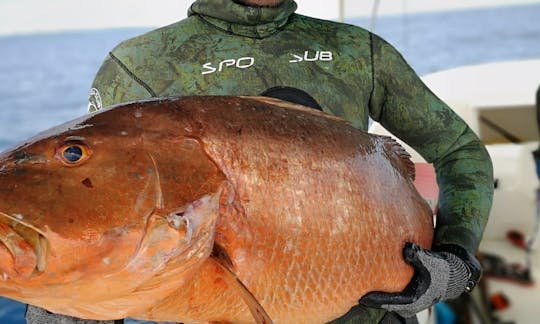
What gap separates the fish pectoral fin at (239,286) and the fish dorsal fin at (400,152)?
58 cm

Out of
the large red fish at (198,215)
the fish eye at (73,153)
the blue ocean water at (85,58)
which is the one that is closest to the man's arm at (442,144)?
the large red fish at (198,215)

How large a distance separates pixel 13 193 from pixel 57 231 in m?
0.08

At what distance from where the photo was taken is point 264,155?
120cm

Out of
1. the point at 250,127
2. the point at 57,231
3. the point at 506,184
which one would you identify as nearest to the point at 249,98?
the point at 250,127

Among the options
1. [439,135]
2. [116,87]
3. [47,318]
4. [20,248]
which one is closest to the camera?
[20,248]

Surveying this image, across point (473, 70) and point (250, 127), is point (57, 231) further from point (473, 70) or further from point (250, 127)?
point (473, 70)

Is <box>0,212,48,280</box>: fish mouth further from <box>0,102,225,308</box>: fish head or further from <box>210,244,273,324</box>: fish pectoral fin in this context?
<box>210,244,273,324</box>: fish pectoral fin

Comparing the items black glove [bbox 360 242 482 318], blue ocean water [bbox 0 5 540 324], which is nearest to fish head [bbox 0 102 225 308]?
black glove [bbox 360 242 482 318]

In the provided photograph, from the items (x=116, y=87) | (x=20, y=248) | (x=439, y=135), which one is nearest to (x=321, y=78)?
(x=439, y=135)

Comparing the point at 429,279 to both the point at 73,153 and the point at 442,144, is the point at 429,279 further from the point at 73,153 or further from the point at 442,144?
the point at 73,153

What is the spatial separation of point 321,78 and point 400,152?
31 centimetres

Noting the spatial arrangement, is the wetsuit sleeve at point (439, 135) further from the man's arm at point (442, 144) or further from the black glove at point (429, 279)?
the black glove at point (429, 279)

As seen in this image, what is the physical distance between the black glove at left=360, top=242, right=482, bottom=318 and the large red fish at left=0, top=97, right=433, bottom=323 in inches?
2.3

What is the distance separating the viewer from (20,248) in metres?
0.92
